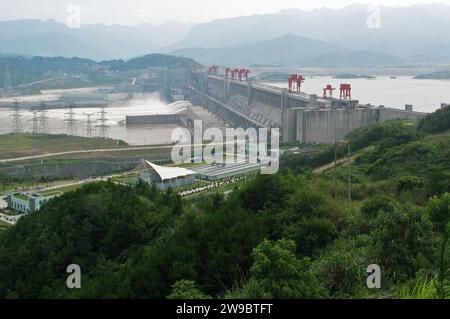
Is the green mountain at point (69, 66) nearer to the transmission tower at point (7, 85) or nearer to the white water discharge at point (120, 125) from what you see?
the transmission tower at point (7, 85)

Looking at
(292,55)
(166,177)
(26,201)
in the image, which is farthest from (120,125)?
(292,55)

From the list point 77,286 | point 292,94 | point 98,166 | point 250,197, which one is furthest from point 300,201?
point 292,94

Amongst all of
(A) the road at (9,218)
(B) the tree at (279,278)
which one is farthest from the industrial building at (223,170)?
(B) the tree at (279,278)

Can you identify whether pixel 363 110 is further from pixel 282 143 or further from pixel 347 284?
pixel 347 284

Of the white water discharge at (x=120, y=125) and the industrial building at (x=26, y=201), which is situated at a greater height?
the white water discharge at (x=120, y=125)

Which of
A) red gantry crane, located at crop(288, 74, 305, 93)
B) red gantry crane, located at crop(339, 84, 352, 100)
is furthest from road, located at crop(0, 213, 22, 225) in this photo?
red gantry crane, located at crop(288, 74, 305, 93)

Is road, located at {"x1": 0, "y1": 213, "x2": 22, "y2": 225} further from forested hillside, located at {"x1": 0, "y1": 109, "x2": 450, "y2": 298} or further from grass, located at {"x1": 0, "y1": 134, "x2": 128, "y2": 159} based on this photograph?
grass, located at {"x1": 0, "y1": 134, "x2": 128, "y2": 159}

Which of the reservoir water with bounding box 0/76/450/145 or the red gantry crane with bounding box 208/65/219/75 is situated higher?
the red gantry crane with bounding box 208/65/219/75
